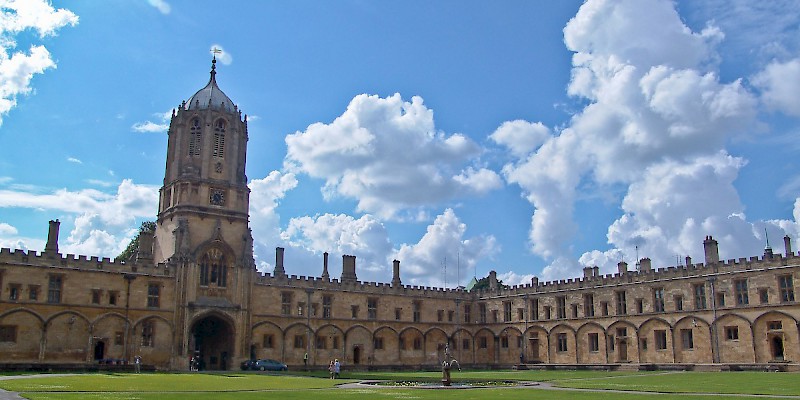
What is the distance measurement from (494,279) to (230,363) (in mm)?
31701

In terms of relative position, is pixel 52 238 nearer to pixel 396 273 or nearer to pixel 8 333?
pixel 8 333

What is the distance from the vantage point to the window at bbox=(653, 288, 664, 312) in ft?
198

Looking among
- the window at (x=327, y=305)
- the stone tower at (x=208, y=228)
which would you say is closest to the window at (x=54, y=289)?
the stone tower at (x=208, y=228)

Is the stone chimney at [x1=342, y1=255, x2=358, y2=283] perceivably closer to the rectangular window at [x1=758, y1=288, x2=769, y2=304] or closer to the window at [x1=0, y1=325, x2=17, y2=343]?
the window at [x1=0, y1=325, x2=17, y2=343]

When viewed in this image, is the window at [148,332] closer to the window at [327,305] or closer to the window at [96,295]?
the window at [96,295]

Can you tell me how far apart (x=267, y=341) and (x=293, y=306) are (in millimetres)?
3952

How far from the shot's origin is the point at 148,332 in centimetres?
5553

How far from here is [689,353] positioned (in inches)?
2263

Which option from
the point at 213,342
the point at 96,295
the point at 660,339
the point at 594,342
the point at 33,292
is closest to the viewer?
the point at 33,292

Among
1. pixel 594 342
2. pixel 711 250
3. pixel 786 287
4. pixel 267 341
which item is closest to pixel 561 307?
pixel 594 342

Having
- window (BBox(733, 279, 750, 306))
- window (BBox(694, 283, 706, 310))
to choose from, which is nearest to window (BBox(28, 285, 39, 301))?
window (BBox(694, 283, 706, 310))

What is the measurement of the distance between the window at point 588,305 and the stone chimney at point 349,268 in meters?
21.1

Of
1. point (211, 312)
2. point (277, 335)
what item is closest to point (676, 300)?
point (277, 335)

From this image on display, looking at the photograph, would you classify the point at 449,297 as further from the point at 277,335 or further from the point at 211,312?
the point at 211,312
